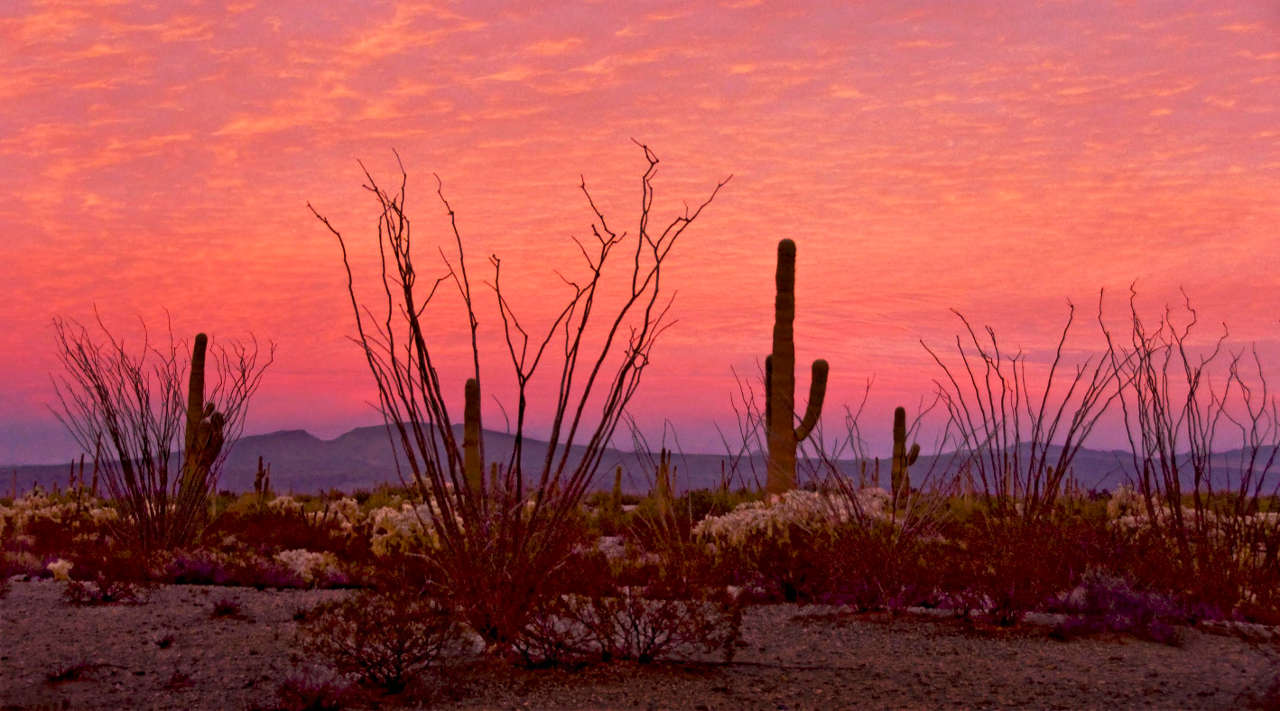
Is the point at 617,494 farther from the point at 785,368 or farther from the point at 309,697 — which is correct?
the point at 309,697

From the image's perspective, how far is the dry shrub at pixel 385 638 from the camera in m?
6.25

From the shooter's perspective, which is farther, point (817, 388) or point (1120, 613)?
point (817, 388)

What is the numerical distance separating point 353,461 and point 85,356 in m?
75.8

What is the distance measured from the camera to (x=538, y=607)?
6539 mm

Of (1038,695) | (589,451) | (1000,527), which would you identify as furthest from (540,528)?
(1000,527)

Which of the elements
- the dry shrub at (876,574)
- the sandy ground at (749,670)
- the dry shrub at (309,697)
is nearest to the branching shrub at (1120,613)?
the sandy ground at (749,670)

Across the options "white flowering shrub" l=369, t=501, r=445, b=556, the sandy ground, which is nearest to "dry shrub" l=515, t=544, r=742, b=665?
the sandy ground

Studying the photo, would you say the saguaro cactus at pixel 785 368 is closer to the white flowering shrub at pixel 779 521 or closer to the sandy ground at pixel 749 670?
the white flowering shrub at pixel 779 521

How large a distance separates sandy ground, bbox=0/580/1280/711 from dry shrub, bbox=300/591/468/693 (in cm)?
17

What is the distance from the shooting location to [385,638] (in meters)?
6.24

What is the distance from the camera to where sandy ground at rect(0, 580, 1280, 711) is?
241 inches

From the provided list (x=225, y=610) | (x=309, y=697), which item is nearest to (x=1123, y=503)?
(x=225, y=610)

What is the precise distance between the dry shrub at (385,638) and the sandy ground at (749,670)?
0.17 meters

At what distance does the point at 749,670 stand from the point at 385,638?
205 centimetres
